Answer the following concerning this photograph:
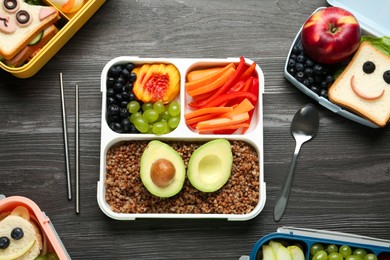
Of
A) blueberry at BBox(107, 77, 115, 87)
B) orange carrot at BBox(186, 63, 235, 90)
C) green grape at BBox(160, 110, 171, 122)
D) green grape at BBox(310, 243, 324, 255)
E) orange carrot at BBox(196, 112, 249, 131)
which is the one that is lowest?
green grape at BBox(310, 243, 324, 255)

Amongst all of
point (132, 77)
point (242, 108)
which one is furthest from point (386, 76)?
point (132, 77)

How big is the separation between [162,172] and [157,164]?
3cm

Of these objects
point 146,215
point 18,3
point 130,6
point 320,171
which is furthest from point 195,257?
point 18,3

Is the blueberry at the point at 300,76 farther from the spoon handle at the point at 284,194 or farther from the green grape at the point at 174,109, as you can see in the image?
the green grape at the point at 174,109

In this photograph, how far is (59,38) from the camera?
1.78m

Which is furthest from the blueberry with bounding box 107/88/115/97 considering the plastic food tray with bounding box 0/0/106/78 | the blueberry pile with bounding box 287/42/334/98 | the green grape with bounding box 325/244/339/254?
the green grape with bounding box 325/244/339/254

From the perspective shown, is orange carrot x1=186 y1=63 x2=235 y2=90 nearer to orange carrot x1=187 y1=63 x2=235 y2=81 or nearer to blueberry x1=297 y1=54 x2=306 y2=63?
orange carrot x1=187 y1=63 x2=235 y2=81

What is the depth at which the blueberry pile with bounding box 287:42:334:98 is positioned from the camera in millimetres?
1810

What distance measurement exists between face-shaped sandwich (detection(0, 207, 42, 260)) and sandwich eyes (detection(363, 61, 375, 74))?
1069 millimetres

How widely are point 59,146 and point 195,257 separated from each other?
0.53m

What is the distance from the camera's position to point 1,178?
181 centimetres

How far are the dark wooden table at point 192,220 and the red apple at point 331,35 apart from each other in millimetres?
102

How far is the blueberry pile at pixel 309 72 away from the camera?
1.81 m

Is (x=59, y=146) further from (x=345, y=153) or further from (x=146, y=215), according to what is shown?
(x=345, y=153)
